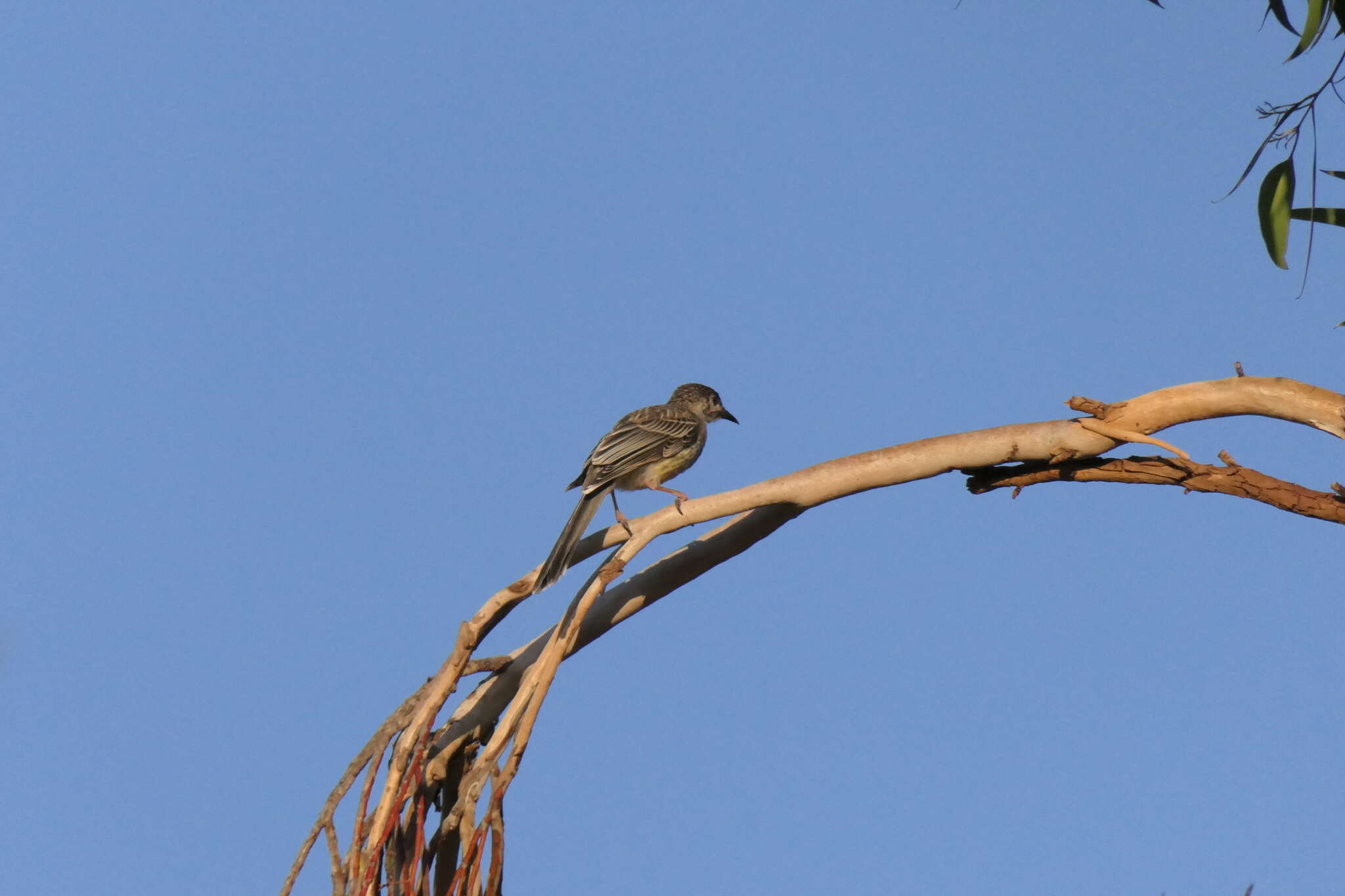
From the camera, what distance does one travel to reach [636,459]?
6.78 m

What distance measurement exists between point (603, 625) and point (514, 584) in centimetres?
43

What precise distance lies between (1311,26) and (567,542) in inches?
137

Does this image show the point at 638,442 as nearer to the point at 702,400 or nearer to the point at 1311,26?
the point at 702,400

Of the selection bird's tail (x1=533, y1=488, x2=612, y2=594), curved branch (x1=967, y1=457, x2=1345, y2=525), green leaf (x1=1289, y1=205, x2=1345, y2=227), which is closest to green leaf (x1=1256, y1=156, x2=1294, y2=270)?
green leaf (x1=1289, y1=205, x2=1345, y2=227)

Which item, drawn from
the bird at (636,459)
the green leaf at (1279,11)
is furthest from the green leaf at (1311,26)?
the bird at (636,459)

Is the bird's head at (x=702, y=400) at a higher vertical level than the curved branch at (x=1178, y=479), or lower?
higher

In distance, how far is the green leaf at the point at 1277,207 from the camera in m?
5.75

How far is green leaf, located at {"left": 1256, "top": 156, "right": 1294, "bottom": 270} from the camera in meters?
5.75

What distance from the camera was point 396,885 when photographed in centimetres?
564

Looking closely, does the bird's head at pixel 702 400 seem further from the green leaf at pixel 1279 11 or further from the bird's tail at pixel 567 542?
the green leaf at pixel 1279 11

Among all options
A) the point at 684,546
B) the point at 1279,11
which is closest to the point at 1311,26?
the point at 1279,11

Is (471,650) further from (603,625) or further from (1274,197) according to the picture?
(1274,197)

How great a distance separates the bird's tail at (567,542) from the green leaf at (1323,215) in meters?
3.19

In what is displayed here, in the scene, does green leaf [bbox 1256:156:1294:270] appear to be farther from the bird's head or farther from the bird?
the bird's head
